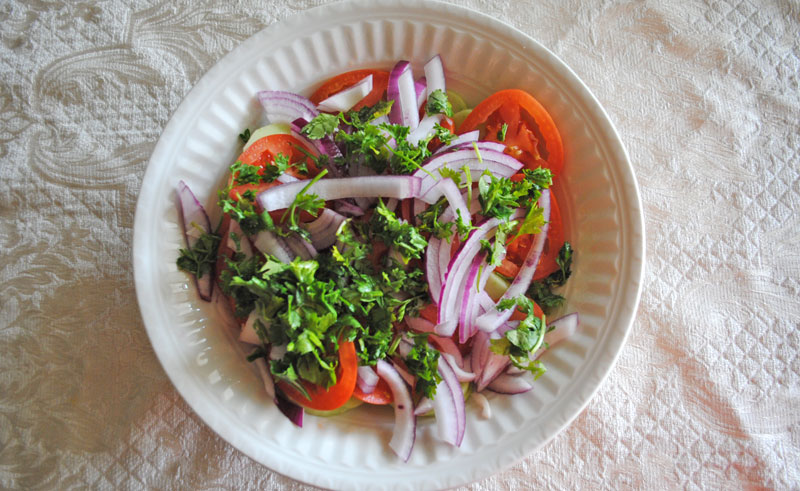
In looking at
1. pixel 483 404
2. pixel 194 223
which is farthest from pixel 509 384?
pixel 194 223

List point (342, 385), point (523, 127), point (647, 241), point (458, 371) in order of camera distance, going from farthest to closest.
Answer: point (647, 241)
point (523, 127)
point (458, 371)
point (342, 385)

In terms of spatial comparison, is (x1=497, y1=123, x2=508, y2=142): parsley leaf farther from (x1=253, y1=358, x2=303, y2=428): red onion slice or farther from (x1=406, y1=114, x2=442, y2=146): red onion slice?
(x1=253, y1=358, x2=303, y2=428): red onion slice

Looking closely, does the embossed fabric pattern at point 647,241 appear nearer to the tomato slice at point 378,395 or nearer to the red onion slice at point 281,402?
the red onion slice at point 281,402

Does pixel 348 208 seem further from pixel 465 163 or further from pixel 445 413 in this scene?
pixel 445 413

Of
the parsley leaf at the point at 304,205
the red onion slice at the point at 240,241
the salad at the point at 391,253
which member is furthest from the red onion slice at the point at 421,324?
the red onion slice at the point at 240,241

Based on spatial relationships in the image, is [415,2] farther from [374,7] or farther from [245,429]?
[245,429]

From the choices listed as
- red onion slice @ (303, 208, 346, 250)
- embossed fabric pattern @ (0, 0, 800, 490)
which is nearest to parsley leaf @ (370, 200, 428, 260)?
red onion slice @ (303, 208, 346, 250)
